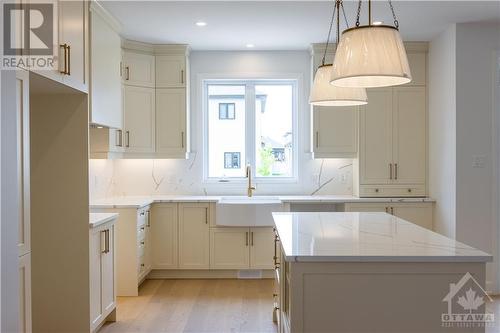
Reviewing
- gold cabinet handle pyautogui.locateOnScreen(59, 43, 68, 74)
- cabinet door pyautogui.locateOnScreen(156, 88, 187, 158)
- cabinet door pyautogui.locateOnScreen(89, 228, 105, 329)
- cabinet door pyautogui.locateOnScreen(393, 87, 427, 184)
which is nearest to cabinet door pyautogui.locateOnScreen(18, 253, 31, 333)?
cabinet door pyautogui.locateOnScreen(89, 228, 105, 329)

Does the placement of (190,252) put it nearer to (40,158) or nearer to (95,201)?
(95,201)

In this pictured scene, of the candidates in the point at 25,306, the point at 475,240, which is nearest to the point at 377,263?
the point at 25,306

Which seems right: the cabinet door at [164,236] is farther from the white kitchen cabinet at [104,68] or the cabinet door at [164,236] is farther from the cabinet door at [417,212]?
the cabinet door at [417,212]

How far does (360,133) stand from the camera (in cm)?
478

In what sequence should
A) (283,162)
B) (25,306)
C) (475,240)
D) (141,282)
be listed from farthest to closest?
(283,162) < (141,282) < (475,240) < (25,306)

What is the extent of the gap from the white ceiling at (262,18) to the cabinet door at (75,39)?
64cm

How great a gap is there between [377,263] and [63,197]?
2180 mm

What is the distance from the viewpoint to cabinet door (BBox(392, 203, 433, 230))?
4.58 metres

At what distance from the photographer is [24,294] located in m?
2.08

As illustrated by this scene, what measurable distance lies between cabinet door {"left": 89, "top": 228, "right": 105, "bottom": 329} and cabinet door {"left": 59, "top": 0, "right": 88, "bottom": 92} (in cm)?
106

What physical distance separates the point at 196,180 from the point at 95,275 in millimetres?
2292

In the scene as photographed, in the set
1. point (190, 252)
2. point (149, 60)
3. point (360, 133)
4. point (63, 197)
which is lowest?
point (190, 252)

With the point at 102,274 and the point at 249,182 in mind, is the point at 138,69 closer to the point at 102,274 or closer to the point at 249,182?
the point at 249,182

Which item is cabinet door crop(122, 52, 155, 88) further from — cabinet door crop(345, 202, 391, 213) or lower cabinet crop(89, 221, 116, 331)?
cabinet door crop(345, 202, 391, 213)
